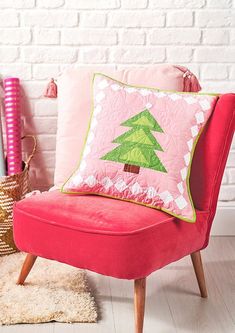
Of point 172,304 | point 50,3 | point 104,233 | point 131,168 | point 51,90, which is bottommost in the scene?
point 172,304

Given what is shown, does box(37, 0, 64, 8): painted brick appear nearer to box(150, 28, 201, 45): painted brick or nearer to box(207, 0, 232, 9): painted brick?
box(150, 28, 201, 45): painted brick

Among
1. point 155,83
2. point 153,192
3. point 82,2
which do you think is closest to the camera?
point 153,192

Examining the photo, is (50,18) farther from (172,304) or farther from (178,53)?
(172,304)

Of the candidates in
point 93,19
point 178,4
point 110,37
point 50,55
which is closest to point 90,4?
point 93,19

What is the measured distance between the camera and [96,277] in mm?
2484

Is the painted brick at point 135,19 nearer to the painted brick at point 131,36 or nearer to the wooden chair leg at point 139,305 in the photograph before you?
the painted brick at point 131,36

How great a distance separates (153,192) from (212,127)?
32cm

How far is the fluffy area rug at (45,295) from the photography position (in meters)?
2.11

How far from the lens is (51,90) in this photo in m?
2.63

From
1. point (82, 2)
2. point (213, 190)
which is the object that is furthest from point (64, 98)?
point (213, 190)

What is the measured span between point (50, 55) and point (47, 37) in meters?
0.08

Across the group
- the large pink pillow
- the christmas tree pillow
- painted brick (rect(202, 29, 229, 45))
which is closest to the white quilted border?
the christmas tree pillow

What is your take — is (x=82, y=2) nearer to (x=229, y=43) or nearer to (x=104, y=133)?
(x=229, y=43)

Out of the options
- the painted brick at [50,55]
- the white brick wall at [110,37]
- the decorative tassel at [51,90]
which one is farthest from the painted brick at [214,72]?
the decorative tassel at [51,90]
